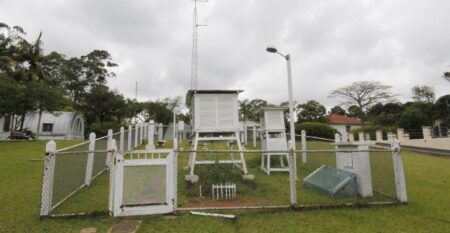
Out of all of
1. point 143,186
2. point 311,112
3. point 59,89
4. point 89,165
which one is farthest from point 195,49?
point 311,112

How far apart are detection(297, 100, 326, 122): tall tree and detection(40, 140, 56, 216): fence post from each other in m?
39.5

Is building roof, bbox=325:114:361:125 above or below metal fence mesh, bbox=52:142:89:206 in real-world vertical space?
above

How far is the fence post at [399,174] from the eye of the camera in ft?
20.0

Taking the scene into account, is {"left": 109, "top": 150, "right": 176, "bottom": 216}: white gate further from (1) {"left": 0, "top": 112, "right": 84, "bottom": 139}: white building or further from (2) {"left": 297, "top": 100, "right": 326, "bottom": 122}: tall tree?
(2) {"left": 297, "top": 100, "right": 326, "bottom": 122}: tall tree

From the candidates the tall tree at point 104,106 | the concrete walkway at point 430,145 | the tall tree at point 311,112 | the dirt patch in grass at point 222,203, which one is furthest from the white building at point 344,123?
the dirt patch in grass at point 222,203

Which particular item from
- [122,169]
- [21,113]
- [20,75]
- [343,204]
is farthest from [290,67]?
[20,75]

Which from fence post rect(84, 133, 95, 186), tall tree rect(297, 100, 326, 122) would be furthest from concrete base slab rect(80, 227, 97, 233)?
tall tree rect(297, 100, 326, 122)

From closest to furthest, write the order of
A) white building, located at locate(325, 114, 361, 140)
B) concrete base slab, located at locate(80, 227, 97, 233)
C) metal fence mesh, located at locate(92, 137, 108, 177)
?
concrete base slab, located at locate(80, 227, 97, 233) < metal fence mesh, located at locate(92, 137, 108, 177) < white building, located at locate(325, 114, 361, 140)

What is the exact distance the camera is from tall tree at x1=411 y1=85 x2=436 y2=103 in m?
46.1

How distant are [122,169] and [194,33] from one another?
31.0 ft

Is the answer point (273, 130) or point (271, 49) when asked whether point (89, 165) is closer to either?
point (273, 130)

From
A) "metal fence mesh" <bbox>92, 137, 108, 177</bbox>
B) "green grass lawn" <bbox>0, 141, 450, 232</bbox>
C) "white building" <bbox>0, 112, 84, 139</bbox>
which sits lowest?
"green grass lawn" <bbox>0, 141, 450, 232</bbox>

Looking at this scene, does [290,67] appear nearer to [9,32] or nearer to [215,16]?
[215,16]

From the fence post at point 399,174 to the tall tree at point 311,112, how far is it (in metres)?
36.3
